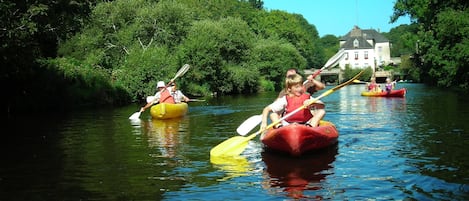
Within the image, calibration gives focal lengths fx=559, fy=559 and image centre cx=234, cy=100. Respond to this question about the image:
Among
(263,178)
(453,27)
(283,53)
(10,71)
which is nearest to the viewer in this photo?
(263,178)

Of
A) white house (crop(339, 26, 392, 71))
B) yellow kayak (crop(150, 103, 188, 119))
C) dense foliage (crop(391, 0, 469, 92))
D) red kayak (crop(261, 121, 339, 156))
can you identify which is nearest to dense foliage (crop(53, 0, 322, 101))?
yellow kayak (crop(150, 103, 188, 119))

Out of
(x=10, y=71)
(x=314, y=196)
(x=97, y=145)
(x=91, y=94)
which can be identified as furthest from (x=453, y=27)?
(x=314, y=196)

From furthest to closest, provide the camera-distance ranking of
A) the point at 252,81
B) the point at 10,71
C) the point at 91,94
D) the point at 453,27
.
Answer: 1. the point at 252,81
2. the point at 453,27
3. the point at 91,94
4. the point at 10,71

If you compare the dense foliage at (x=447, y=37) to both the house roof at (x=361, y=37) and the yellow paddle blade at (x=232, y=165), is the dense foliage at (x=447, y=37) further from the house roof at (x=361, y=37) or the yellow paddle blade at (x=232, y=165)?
the house roof at (x=361, y=37)

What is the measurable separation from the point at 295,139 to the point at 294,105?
0.99m

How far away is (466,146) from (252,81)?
121ft

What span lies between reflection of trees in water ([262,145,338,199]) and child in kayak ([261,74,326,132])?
621 mm

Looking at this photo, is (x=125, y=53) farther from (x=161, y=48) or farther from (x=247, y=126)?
(x=247, y=126)

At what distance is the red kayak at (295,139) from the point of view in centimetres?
908

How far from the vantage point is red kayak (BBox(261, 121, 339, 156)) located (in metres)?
9.08

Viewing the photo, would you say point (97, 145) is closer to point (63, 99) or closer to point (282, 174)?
point (282, 174)

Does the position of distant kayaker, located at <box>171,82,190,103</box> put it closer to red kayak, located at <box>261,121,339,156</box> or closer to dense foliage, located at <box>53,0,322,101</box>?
dense foliage, located at <box>53,0,322,101</box>

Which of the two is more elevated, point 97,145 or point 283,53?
point 283,53

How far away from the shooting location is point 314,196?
265 inches
